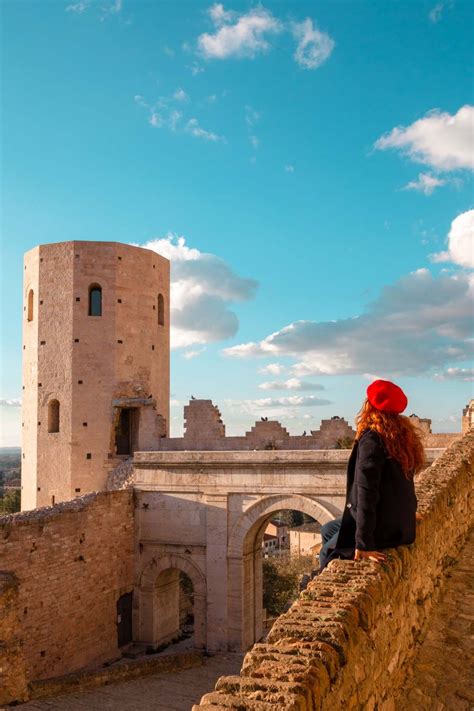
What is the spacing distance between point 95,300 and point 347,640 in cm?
1834

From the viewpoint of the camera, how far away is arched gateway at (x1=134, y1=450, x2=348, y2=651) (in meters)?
15.9

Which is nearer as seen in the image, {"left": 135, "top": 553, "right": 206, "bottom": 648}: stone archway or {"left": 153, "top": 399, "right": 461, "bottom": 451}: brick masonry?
{"left": 135, "top": 553, "right": 206, "bottom": 648}: stone archway

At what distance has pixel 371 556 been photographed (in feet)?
14.4

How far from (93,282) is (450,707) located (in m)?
18.0

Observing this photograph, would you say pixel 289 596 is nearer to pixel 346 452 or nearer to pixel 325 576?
pixel 346 452

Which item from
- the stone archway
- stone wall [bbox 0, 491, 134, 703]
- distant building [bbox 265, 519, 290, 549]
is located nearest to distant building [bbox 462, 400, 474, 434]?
the stone archway

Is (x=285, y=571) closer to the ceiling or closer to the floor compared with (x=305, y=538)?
closer to the ceiling

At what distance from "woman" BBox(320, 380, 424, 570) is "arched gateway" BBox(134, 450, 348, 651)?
1094 cm

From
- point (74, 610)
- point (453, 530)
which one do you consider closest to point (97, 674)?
point (74, 610)

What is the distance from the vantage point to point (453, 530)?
7090 millimetres

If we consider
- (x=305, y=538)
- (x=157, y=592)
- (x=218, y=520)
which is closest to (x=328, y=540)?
(x=218, y=520)

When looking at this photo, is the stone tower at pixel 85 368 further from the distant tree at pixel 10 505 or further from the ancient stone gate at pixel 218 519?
the distant tree at pixel 10 505

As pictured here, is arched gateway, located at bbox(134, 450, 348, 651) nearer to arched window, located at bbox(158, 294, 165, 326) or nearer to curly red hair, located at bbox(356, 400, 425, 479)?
arched window, located at bbox(158, 294, 165, 326)

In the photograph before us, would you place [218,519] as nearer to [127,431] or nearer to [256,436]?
[256,436]
